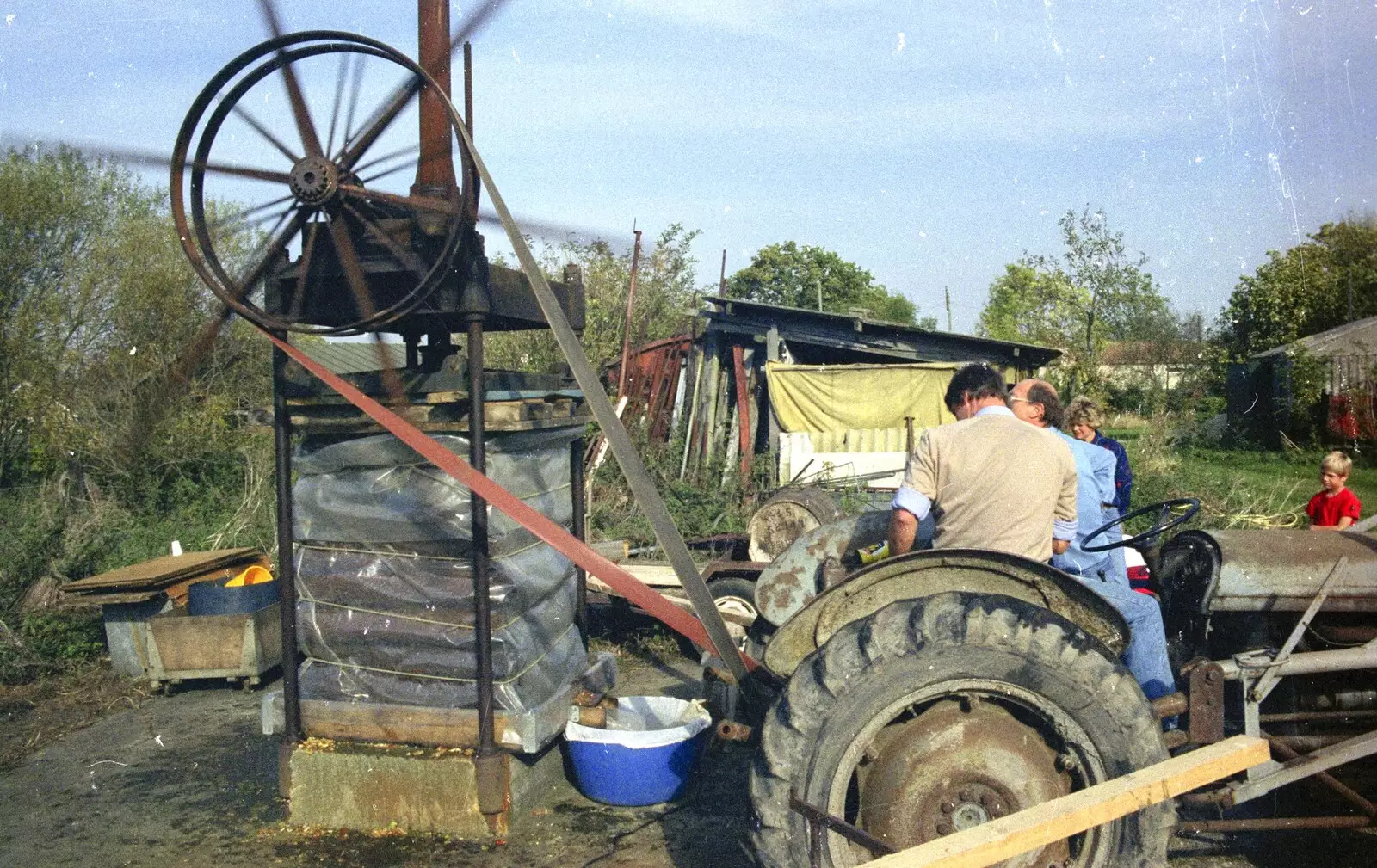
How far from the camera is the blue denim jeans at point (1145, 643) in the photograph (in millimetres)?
3893

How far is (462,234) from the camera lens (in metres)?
4.49

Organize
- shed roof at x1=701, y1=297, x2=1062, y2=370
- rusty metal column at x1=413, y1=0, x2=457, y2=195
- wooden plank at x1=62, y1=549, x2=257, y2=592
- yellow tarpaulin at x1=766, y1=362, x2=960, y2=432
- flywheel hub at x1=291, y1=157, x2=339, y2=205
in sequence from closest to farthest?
flywheel hub at x1=291, y1=157, x2=339, y2=205
rusty metal column at x1=413, y1=0, x2=457, y2=195
wooden plank at x1=62, y1=549, x2=257, y2=592
yellow tarpaulin at x1=766, y1=362, x2=960, y2=432
shed roof at x1=701, y1=297, x2=1062, y2=370

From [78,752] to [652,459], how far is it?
914 cm

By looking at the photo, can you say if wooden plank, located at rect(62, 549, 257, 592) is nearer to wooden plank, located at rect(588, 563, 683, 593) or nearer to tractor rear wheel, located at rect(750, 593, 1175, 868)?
wooden plank, located at rect(588, 563, 683, 593)

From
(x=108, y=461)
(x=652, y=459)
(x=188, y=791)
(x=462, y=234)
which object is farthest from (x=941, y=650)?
(x=108, y=461)

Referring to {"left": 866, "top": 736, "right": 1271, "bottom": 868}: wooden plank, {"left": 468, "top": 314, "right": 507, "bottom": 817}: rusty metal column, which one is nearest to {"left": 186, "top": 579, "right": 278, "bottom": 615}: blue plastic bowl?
{"left": 468, "top": 314, "right": 507, "bottom": 817}: rusty metal column

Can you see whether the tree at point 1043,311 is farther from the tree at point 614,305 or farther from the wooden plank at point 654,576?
the wooden plank at point 654,576

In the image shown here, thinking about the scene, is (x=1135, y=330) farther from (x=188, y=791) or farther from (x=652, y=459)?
(x=188, y=791)

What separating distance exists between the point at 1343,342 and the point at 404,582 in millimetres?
26551

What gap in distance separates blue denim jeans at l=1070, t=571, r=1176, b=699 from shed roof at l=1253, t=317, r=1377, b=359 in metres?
23.0

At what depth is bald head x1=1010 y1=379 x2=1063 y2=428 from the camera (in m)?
5.48

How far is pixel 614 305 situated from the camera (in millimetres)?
18484

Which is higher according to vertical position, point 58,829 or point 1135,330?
point 1135,330

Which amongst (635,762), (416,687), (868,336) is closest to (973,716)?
(635,762)
